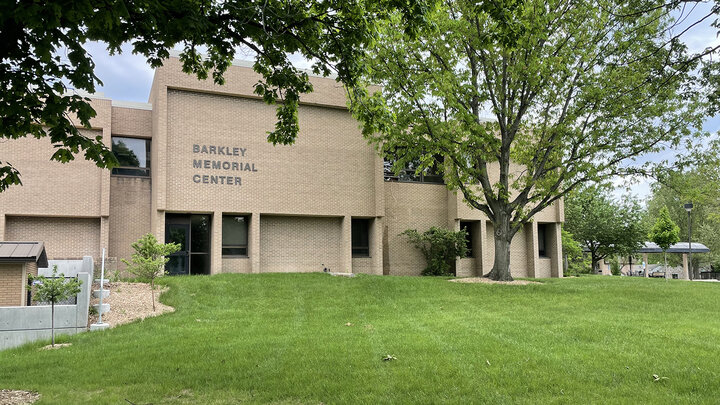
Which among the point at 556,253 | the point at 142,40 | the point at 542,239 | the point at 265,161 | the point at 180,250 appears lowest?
the point at 556,253

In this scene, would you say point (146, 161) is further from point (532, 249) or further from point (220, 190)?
point (532, 249)

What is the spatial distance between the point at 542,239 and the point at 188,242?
62.8 ft

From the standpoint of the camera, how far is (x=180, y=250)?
20297 mm

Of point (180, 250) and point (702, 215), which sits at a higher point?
point (702, 215)

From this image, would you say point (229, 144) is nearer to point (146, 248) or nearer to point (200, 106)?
point (200, 106)

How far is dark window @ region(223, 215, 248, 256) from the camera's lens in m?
20.8

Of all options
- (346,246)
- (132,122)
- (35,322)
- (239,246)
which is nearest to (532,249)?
(346,246)

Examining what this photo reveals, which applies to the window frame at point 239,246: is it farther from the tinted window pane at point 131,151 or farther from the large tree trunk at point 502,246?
the large tree trunk at point 502,246

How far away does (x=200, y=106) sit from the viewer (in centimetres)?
2028

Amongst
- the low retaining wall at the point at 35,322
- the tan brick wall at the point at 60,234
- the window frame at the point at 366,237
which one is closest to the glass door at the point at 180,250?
the tan brick wall at the point at 60,234

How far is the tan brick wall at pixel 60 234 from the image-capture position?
61.7ft

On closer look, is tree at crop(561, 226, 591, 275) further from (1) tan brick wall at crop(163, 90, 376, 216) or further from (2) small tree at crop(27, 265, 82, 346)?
(2) small tree at crop(27, 265, 82, 346)

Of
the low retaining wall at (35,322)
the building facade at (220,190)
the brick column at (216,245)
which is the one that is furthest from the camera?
the brick column at (216,245)

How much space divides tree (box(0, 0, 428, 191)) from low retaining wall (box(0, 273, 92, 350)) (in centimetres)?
511
